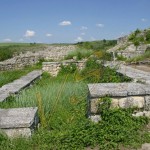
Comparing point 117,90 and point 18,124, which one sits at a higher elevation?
point 117,90

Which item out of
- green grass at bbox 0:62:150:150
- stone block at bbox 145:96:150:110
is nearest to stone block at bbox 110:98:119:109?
green grass at bbox 0:62:150:150

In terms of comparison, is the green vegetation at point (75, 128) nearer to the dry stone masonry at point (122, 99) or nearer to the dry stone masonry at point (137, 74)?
the dry stone masonry at point (122, 99)

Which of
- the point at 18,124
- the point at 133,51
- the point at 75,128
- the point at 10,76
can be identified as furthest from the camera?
the point at 133,51

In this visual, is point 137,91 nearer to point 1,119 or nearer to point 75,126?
point 75,126

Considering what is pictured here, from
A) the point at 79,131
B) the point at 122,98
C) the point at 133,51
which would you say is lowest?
the point at 79,131

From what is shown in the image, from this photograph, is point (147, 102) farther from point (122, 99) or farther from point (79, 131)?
point (79, 131)

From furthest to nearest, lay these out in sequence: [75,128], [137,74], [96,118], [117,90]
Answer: [137,74] < [117,90] < [96,118] < [75,128]

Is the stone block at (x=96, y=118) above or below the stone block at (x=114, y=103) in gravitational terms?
below

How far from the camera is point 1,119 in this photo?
474 centimetres

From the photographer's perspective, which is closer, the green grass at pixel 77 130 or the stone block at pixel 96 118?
the green grass at pixel 77 130

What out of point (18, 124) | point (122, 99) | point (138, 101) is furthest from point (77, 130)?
point (138, 101)

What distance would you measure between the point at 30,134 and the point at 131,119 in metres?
1.67

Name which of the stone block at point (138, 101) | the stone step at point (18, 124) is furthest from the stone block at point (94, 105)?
the stone step at point (18, 124)

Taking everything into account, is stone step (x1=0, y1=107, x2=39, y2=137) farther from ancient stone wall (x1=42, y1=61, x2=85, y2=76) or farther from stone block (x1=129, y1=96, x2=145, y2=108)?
ancient stone wall (x1=42, y1=61, x2=85, y2=76)
